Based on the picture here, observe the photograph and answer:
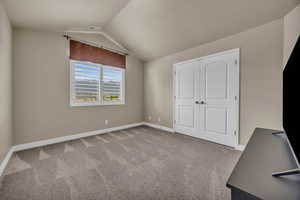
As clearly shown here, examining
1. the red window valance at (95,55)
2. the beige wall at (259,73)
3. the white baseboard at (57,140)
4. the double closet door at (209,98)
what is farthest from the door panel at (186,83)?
the white baseboard at (57,140)

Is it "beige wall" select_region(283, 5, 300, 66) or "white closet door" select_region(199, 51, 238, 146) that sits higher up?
"beige wall" select_region(283, 5, 300, 66)

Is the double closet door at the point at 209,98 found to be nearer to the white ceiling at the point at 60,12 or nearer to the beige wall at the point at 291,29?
the beige wall at the point at 291,29

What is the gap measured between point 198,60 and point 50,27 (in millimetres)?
3492

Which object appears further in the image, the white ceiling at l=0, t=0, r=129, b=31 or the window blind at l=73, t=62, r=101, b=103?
the window blind at l=73, t=62, r=101, b=103

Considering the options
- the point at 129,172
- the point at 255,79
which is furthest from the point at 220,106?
the point at 129,172

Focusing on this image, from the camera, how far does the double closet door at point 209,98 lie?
2797 mm

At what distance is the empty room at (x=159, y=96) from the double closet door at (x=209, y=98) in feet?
0.08

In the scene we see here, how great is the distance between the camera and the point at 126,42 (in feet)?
13.3

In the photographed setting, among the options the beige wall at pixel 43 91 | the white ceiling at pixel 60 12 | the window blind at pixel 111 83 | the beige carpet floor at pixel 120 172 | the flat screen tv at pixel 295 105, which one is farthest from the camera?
the window blind at pixel 111 83

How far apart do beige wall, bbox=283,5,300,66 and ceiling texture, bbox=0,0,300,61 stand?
102 millimetres

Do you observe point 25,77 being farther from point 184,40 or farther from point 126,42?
point 184,40

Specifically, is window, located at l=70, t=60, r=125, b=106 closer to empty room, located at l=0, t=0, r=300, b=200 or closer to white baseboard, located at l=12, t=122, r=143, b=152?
empty room, located at l=0, t=0, r=300, b=200

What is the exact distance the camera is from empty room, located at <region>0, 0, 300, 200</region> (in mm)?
1518

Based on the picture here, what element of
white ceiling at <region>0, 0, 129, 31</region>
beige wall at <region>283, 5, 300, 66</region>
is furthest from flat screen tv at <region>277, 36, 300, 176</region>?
white ceiling at <region>0, 0, 129, 31</region>
